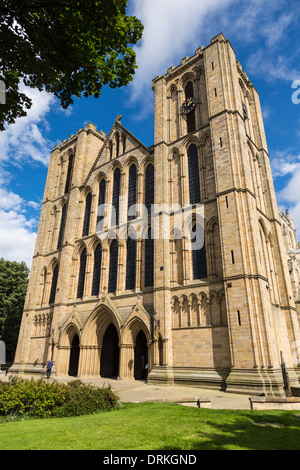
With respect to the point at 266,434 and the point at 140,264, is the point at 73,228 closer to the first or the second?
the point at 140,264

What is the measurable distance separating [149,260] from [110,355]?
9668 millimetres

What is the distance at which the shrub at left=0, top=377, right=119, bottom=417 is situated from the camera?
987cm

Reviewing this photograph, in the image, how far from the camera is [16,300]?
130ft

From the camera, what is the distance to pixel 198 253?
20609mm

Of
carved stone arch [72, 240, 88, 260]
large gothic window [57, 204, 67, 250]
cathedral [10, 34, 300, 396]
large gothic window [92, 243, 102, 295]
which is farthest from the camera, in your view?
large gothic window [57, 204, 67, 250]

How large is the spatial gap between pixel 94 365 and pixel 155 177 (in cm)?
1576

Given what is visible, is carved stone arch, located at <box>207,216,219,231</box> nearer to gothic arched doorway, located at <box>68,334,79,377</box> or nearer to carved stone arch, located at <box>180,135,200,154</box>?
carved stone arch, located at <box>180,135,200,154</box>

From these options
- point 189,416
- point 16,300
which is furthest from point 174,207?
point 16,300

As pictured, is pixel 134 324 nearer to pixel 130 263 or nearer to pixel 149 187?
pixel 130 263

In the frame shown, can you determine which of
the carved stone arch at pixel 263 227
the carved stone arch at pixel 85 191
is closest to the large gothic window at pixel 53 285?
the carved stone arch at pixel 85 191

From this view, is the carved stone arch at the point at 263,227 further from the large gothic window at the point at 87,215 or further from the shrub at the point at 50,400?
the shrub at the point at 50,400

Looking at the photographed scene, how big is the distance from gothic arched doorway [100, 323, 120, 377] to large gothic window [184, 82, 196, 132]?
710 inches

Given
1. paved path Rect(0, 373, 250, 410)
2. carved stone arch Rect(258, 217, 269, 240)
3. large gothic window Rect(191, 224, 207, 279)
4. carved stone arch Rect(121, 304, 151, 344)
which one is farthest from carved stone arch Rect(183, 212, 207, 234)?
paved path Rect(0, 373, 250, 410)

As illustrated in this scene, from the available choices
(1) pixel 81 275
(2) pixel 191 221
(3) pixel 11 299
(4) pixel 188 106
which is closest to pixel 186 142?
(4) pixel 188 106
